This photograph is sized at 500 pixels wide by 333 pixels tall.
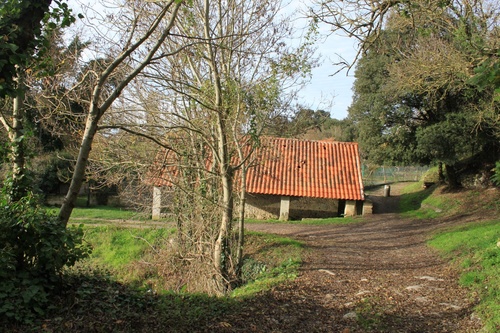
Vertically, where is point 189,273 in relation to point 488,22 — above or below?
below

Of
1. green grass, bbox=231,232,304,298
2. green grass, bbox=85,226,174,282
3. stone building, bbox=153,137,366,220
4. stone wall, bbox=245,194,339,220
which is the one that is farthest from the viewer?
stone wall, bbox=245,194,339,220

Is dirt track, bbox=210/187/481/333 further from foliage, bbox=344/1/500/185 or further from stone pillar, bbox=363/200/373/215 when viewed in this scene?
stone pillar, bbox=363/200/373/215

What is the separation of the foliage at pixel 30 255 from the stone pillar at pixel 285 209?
51.2 ft

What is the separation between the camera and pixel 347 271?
30.2 ft

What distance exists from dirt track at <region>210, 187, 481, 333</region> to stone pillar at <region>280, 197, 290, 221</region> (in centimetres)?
792

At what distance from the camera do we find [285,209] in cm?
2045

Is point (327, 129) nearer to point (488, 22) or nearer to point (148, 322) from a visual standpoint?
point (488, 22)

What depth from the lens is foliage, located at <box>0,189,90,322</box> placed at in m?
4.63

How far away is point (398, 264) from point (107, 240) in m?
10.4

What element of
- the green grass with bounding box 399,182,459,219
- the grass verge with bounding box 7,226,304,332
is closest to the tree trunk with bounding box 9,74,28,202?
the grass verge with bounding box 7,226,304,332

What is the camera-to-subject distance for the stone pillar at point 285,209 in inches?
803

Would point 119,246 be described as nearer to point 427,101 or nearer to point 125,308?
point 125,308

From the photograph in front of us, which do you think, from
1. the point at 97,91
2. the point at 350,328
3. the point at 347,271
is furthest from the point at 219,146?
the point at 350,328

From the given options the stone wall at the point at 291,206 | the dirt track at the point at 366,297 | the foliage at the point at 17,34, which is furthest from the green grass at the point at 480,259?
the stone wall at the point at 291,206
